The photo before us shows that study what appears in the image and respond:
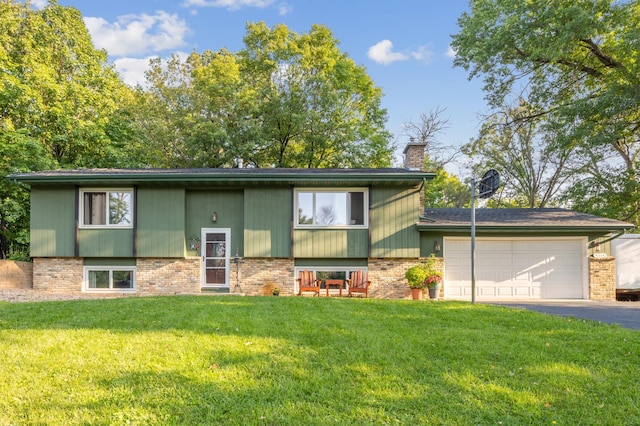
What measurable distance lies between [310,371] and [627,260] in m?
13.7

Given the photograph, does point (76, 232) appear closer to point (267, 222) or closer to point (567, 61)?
point (267, 222)

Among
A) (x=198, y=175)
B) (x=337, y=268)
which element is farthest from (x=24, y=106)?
(x=337, y=268)

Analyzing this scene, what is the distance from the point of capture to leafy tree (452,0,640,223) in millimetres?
12664

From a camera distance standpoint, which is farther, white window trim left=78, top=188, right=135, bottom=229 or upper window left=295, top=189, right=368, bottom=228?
upper window left=295, top=189, right=368, bottom=228

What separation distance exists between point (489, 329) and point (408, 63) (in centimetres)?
1526

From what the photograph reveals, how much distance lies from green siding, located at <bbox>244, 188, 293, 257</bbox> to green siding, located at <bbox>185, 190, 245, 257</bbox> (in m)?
0.43

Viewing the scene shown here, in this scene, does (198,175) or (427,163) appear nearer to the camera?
(198,175)

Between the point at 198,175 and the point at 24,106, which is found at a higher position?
the point at 24,106

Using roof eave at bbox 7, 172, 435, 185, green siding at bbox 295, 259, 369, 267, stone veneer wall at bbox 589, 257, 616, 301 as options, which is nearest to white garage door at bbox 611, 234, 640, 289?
stone veneer wall at bbox 589, 257, 616, 301

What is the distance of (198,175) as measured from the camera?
34.6 feet

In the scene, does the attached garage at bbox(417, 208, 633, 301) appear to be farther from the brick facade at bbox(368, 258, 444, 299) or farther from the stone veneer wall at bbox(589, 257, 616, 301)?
the brick facade at bbox(368, 258, 444, 299)

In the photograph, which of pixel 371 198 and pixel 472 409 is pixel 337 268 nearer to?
pixel 371 198

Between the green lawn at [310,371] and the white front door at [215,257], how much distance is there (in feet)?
17.1

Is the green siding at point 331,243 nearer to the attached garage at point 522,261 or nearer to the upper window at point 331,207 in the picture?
the upper window at point 331,207
